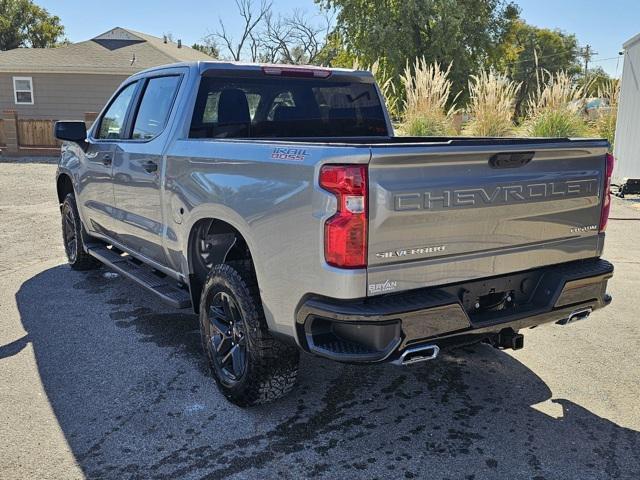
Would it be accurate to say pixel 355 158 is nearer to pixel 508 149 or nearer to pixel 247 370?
pixel 508 149

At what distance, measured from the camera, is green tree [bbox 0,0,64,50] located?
4847 cm

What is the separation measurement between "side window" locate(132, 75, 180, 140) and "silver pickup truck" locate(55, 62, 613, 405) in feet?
0.08

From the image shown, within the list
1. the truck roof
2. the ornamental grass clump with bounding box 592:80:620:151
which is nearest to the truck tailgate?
the truck roof

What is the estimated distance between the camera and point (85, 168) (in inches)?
228

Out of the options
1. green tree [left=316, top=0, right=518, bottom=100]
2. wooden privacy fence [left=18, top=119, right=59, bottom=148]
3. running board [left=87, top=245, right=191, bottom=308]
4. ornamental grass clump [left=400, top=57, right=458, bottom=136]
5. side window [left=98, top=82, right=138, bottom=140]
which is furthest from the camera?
green tree [left=316, top=0, right=518, bottom=100]

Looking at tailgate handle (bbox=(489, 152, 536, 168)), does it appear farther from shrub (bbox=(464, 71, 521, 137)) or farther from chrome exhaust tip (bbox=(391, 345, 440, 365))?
shrub (bbox=(464, 71, 521, 137))

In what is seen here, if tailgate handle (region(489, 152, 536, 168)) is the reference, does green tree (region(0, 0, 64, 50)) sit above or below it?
above

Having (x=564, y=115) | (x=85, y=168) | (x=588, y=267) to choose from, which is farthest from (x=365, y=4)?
(x=588, y=267)

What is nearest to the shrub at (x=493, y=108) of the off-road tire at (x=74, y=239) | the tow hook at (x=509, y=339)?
the off-road tire at (x=74, y=239)

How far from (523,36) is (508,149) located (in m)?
51.8

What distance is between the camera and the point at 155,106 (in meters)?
4.76

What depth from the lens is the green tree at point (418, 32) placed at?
27.2 m

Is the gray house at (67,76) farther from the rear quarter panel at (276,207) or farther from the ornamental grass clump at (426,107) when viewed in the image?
the rear quarter panel at (276,207)

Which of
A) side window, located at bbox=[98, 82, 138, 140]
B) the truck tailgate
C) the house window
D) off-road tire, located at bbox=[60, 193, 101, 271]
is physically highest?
the house window
